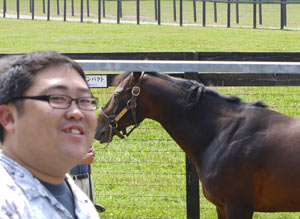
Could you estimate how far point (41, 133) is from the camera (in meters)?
1.60

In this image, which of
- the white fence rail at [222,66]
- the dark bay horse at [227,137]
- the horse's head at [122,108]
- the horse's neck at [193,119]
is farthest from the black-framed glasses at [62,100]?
the horse's head at [122,108]

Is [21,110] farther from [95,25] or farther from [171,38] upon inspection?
[95,25]

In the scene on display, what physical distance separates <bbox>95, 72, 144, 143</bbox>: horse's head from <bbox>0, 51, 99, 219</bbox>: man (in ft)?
10.2

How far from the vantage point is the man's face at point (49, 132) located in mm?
1596

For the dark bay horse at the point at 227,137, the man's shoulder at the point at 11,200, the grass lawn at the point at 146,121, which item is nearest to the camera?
the man's shoulder at the point at 11,200

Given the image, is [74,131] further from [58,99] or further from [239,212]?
[239,212]

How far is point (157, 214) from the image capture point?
613cm

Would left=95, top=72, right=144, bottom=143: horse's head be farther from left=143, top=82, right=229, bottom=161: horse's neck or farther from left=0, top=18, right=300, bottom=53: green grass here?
A: left=0, top=18, right=300, bottom=53: green grass

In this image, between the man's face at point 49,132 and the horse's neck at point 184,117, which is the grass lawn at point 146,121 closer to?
the horse's neck at point 184,117

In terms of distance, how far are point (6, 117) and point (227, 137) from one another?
9.78ft

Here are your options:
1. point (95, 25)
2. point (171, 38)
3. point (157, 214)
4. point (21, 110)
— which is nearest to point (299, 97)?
point (157, 214)

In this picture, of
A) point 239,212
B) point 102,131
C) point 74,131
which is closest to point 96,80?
point 102,131

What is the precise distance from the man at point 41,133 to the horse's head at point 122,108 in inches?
122

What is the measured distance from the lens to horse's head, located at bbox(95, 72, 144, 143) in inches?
191
